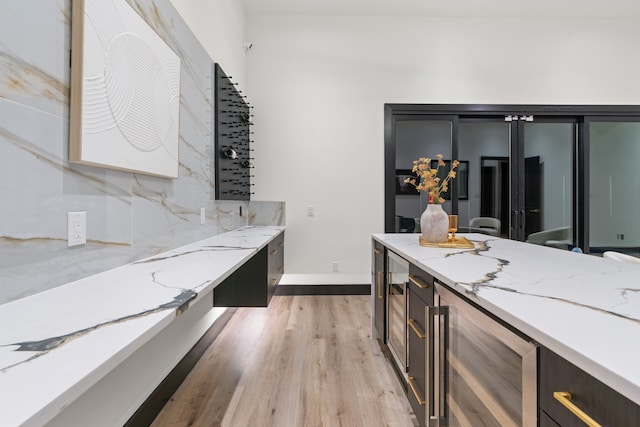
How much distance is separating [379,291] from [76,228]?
1.77m

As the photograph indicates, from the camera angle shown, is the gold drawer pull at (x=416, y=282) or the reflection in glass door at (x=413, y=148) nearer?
the gold drawer pull at (x=416, y=282)

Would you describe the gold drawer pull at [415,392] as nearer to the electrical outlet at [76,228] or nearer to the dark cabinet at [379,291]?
the dark cabinet at [379,291]

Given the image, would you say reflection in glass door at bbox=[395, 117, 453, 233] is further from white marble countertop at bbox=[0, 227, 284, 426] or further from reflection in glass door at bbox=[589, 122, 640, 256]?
white marble countertop at bbox=[0, 227, 284, 426]

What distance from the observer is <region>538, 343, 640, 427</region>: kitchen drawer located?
1.66 feet

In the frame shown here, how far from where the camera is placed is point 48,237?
104 cm

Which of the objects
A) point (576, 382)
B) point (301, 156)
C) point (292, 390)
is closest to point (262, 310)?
point (292, 390)

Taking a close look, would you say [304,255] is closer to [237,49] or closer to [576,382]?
[237,49]

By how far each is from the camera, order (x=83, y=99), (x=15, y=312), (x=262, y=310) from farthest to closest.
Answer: (x=262, y=310) → (x=83, y=99) → (x=15, y=312)

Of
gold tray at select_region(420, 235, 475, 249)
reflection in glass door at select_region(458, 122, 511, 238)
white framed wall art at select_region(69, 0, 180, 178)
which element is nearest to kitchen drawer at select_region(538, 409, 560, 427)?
gold tray at select_region(420, 235, 475, 249)

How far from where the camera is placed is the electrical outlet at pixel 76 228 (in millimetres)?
1121

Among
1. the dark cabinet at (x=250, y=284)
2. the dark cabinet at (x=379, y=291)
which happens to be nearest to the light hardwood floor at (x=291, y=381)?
the dark cabinet at (x=379, y=291)

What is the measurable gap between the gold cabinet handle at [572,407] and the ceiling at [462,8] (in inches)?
159

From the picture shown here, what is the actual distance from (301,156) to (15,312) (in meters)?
3.28

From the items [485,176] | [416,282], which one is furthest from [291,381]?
[485,176]
